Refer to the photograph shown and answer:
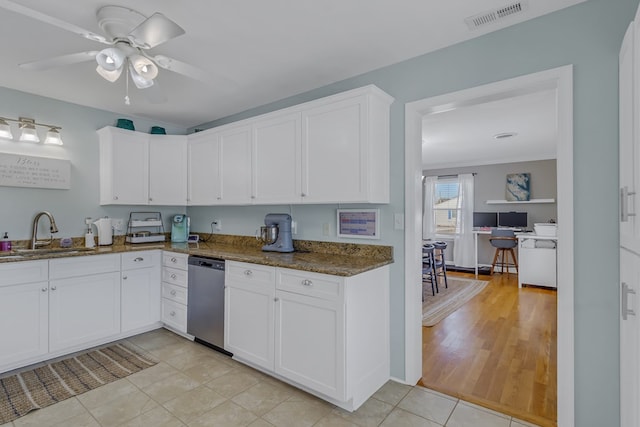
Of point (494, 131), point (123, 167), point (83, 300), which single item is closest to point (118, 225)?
point (123, 167)

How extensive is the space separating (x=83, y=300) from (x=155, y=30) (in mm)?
2476

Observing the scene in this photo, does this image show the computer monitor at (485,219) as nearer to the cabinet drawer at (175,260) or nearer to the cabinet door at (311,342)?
the cabinet door at (311,342)

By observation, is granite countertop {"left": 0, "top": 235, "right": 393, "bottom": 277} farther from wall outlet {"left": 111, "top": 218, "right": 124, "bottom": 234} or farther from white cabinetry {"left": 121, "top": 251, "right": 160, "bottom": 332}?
wall outlet {"left": 111, "top": 218, "right": 124, "bottom": 234}

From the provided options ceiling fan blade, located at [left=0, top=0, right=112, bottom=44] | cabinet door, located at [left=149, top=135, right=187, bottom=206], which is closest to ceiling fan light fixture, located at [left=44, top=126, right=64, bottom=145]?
cabinet door, located at [left=149, top=135, right=187, bottom=206]

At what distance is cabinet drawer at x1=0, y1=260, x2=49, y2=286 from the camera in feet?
7.91

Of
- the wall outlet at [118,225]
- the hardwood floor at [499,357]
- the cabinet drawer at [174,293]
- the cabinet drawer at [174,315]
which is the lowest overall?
the hardwood floor at [499,357]

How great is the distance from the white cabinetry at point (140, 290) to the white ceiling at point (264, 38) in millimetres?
1615

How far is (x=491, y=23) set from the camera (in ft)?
6.28

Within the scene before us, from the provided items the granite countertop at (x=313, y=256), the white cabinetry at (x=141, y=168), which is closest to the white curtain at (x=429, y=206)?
the granite countertop at (x=313, y=256)

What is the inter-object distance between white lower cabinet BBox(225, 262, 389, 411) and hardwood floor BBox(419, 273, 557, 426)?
615mm

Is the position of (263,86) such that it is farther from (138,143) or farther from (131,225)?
(131,225)

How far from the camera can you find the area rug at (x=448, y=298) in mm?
3902

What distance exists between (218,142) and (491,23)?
2495 millimetres

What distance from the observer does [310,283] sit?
6.90 feet
